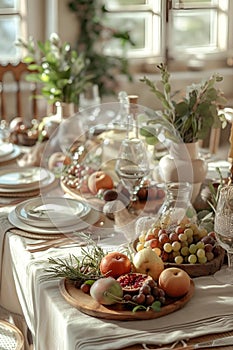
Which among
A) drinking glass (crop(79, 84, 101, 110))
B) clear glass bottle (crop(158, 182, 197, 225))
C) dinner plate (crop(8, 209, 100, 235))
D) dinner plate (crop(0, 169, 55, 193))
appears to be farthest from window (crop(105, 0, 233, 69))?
clear glass bottle (crop(158, 182, 197, 225))

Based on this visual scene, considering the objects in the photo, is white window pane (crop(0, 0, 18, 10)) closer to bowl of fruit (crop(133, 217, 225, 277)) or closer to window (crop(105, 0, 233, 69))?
window (crop(105, 0, 233, 69))

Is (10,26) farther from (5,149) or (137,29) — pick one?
(5,149)

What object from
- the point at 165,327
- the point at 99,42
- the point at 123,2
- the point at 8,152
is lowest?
the point at 165,327

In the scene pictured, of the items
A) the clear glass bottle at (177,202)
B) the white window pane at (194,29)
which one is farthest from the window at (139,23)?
the clear glass bottle at (177,202)

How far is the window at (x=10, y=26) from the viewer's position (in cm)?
448

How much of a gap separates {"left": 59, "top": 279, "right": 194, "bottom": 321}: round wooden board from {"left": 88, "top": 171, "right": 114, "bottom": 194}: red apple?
2.21ft

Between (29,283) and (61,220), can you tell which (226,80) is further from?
(29,283)

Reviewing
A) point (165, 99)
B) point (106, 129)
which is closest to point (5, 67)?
point (106, 129)

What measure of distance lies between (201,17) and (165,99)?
10.0 feet

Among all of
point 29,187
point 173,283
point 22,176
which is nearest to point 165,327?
point 173,283

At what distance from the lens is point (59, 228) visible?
82.7 inches

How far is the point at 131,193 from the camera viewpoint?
2.22 metres

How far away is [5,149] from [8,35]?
180 centimetres

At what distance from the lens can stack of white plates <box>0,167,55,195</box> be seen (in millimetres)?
2465
